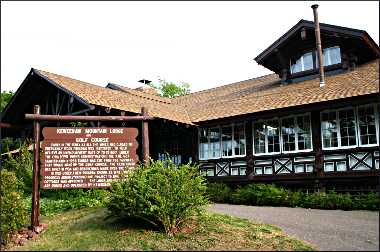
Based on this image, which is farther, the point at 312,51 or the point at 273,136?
the point at 312,51

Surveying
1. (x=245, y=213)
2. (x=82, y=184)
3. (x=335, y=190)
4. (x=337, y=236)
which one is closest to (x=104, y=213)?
(x=82, y=184)

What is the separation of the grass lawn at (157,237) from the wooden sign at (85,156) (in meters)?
0.99

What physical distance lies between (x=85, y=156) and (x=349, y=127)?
9.81 m

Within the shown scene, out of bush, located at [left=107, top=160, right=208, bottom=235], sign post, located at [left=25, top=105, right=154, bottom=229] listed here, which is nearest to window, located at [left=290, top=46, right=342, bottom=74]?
sign post, located at [left=25, top=105, right=154, bottom=229]

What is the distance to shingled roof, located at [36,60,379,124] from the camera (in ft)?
48.6

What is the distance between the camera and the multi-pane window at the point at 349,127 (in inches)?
560

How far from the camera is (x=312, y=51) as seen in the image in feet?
60.2

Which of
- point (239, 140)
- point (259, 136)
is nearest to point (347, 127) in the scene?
point (259, 136)

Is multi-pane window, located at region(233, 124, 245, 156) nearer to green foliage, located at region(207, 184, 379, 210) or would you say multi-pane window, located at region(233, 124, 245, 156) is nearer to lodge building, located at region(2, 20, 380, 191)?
lodge building, located at region(2, 20, 380, 191)

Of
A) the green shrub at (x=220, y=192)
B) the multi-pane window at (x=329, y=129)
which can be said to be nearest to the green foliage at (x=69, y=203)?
the green shrub at (x=220, y=192)

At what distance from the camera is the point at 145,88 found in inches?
1200

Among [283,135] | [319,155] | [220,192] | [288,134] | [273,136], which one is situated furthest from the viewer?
[273,136]

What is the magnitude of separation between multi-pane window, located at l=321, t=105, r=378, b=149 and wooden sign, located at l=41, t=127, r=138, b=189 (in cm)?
837

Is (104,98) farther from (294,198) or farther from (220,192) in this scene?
(294,198)
